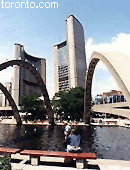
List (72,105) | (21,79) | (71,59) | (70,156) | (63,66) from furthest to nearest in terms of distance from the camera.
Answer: (63,66)
(71,59)
(21,79)
(72,105)
(70,156)

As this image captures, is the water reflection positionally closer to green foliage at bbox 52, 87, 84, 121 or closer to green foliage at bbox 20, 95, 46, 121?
green foliage at bbox 52, 87, 84, 121

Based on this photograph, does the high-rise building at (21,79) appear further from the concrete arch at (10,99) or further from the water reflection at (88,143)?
the water reflection at (88,143)

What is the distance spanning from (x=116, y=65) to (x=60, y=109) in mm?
36531

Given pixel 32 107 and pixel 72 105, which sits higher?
pixel 72 105

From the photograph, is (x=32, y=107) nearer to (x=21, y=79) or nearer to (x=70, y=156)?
(x=70, y=156)

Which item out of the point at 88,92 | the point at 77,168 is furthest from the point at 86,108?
the point at 77,168

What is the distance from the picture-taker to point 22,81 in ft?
406

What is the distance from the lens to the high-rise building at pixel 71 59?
12789cm

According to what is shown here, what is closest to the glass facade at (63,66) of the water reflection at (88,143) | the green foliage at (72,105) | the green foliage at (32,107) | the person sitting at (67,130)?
the green foliage at (32,107)

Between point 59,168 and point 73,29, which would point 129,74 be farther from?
point 73,29

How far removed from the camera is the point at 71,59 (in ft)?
424

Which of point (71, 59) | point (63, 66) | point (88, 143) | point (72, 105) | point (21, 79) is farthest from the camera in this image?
point (63, 66)

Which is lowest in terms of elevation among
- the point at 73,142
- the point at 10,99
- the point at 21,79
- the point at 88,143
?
the point at 88,143

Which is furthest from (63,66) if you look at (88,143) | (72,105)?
(88,143)
